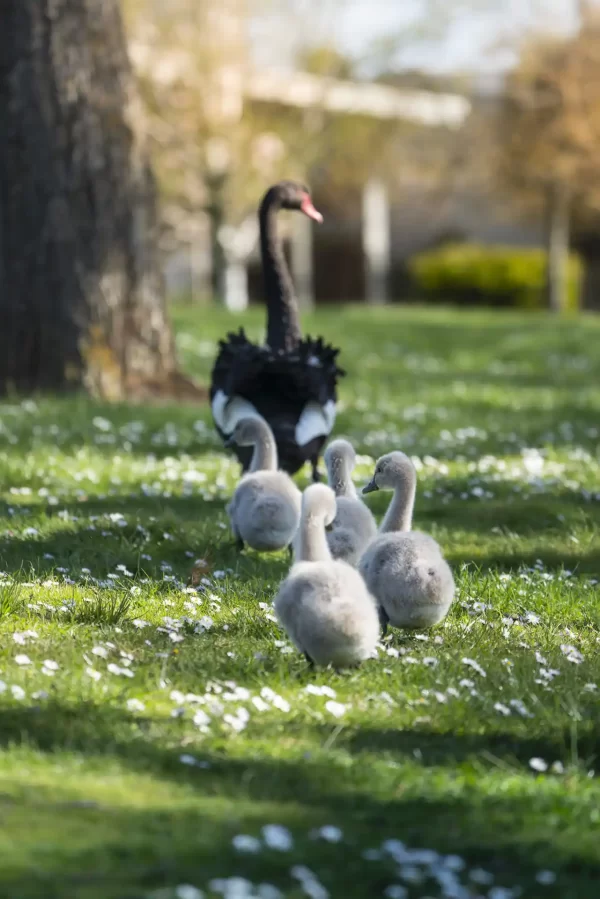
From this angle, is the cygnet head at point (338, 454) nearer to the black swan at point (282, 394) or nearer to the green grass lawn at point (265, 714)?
the green grass lawn at point (265, 714)

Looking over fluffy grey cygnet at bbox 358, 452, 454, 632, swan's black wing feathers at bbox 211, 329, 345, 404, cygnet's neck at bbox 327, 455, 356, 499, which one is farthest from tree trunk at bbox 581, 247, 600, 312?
fluffy grey cygnet at bbox 358, 452, 454, 632

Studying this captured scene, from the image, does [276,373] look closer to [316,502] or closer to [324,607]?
[316,502]

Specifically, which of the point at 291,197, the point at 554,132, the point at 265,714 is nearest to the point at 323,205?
the point at 554,132

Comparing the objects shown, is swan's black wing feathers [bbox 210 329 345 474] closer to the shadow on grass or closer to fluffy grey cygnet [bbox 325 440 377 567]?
fluffy grey cygnet [bbox 325 440 377 567]

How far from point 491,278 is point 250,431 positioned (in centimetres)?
2759

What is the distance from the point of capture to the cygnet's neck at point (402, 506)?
17.6ft

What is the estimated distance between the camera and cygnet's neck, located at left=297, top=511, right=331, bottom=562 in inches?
181

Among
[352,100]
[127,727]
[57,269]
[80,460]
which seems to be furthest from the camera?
[352,100]

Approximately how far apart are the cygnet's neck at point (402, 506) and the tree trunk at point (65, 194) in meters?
6.72

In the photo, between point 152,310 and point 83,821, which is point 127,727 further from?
point 152,310

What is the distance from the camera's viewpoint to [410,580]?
4.87 metres

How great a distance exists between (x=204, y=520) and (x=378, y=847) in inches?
166

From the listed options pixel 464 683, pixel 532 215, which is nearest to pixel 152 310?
pixel 464 683

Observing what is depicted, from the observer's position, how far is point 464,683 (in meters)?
4.49
